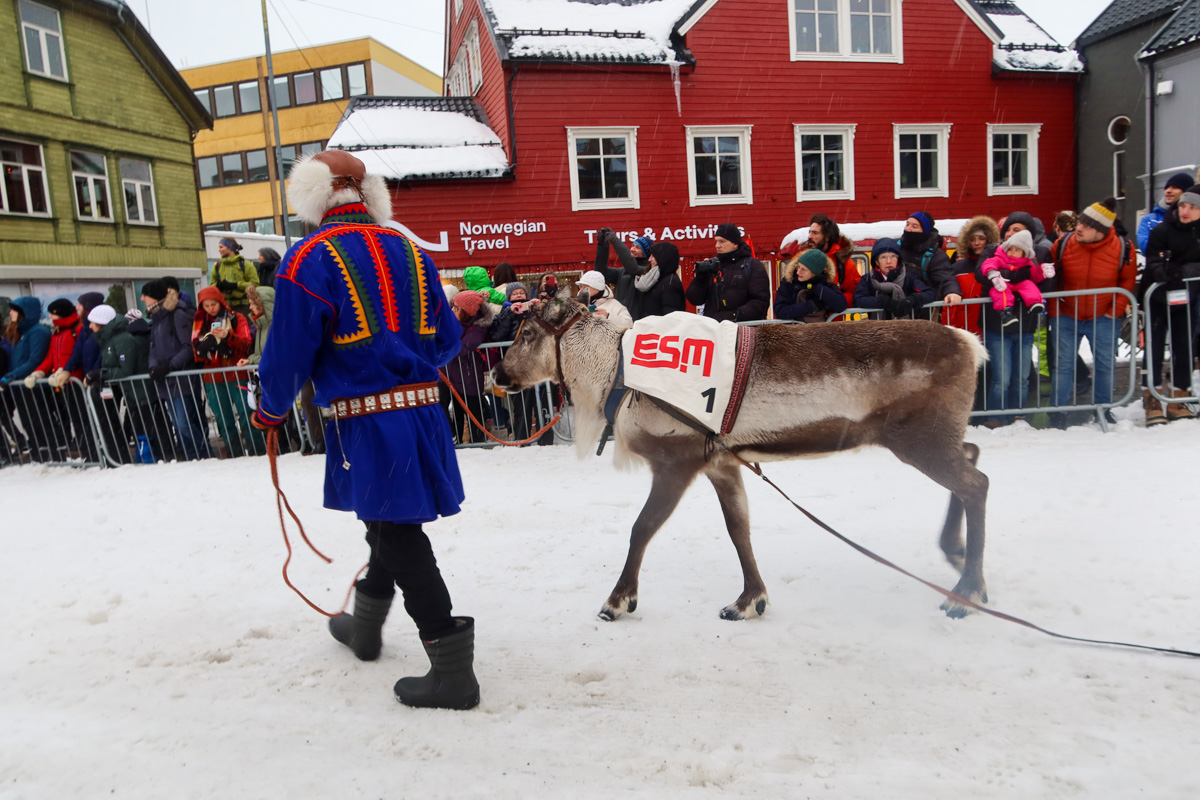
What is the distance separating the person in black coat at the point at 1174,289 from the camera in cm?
643

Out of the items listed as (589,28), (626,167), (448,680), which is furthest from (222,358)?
(589,28)

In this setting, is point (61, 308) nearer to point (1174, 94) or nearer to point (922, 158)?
point (922, 158)

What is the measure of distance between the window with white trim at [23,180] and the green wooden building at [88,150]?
2 centimetres

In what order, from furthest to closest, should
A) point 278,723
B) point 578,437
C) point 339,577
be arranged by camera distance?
point 339,577 < point 578,437 < point 278,723

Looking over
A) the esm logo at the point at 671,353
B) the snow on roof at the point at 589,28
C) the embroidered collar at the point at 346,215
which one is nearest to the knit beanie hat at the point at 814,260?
the esm logo at the point at 671,353

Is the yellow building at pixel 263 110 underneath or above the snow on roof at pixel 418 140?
above

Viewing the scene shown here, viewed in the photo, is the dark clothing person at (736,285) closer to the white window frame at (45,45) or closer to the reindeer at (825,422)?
the reindeer at (825,422)

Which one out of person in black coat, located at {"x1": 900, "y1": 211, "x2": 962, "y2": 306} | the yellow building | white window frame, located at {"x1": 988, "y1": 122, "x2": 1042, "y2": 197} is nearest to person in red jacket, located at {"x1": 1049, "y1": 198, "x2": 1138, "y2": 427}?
person in black coat, located at {"x1": 900, "y1": 211, "x2": 962, "y2": 306}

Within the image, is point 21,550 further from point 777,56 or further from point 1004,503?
point 777,56

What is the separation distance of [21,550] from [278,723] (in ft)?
12.6

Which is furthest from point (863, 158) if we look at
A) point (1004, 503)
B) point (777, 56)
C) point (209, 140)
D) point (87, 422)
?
point (209, 140)

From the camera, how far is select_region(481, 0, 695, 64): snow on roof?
17062 millimetres

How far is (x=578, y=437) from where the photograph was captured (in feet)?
13.0

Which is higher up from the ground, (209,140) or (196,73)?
(196,73)
